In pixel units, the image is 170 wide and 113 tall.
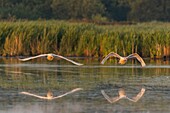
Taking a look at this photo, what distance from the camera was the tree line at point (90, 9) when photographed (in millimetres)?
61312

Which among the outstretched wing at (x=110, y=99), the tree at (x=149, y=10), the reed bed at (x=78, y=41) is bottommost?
the outstretched wing at (x=110, y=99)

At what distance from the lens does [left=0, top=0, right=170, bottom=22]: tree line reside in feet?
201

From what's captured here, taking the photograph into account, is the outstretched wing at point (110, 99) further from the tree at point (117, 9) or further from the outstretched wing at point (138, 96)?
the tree at point (117, 9)

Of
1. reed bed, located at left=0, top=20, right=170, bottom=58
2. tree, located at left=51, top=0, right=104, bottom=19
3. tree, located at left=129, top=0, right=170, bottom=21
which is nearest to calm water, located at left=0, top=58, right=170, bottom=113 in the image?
reed bed, located at left=0, top=20, right=170, bottom=58

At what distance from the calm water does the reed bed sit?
2179 mm

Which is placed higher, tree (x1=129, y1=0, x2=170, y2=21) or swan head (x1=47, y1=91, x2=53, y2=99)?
tree (x1=129, y1=0, x2=170, y2=21)

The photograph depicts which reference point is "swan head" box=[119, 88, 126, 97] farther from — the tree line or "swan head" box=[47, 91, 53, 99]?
the tree line

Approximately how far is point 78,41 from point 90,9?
32034 millimetres

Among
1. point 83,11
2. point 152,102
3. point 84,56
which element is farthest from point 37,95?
point 83,11

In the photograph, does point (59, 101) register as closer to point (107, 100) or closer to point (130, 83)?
point (107, 100)

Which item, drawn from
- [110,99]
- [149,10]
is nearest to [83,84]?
[110,99]

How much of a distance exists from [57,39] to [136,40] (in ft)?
10.9

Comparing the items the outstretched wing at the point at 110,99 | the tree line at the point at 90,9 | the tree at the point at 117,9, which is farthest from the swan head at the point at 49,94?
the tree at the point at 117,9

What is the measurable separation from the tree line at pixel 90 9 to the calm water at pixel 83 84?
103 feet
